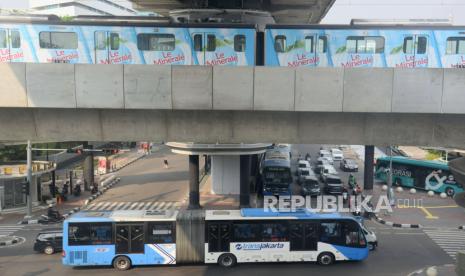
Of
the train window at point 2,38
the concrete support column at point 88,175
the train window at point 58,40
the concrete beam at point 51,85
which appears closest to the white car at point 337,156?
the concrete support column at point 88,175

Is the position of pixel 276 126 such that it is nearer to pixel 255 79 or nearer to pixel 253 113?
pixel 253 113

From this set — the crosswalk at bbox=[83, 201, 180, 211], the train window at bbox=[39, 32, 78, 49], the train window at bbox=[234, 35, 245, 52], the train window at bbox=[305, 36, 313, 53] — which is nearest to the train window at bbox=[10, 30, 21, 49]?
the train window at bbox=[39, 32, 78, 49]

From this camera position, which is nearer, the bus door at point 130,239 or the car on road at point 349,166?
the bus door at point 130,239

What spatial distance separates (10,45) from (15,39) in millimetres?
353

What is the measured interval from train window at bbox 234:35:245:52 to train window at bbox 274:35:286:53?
1.31 meters

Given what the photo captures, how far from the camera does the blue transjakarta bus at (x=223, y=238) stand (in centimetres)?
1836

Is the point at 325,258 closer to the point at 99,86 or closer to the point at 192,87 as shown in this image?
the point at 192,87

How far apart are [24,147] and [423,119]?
120 feet

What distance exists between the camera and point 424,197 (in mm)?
32812

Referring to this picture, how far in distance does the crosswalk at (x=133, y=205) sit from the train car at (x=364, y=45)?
604 inches

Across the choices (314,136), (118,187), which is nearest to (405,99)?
(314,136)

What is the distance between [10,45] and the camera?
686 inches

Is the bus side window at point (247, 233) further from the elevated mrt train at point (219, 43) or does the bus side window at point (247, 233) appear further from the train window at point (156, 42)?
the train window at point (156, 42)

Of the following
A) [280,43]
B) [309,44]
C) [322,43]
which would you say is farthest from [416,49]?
[280,43]
